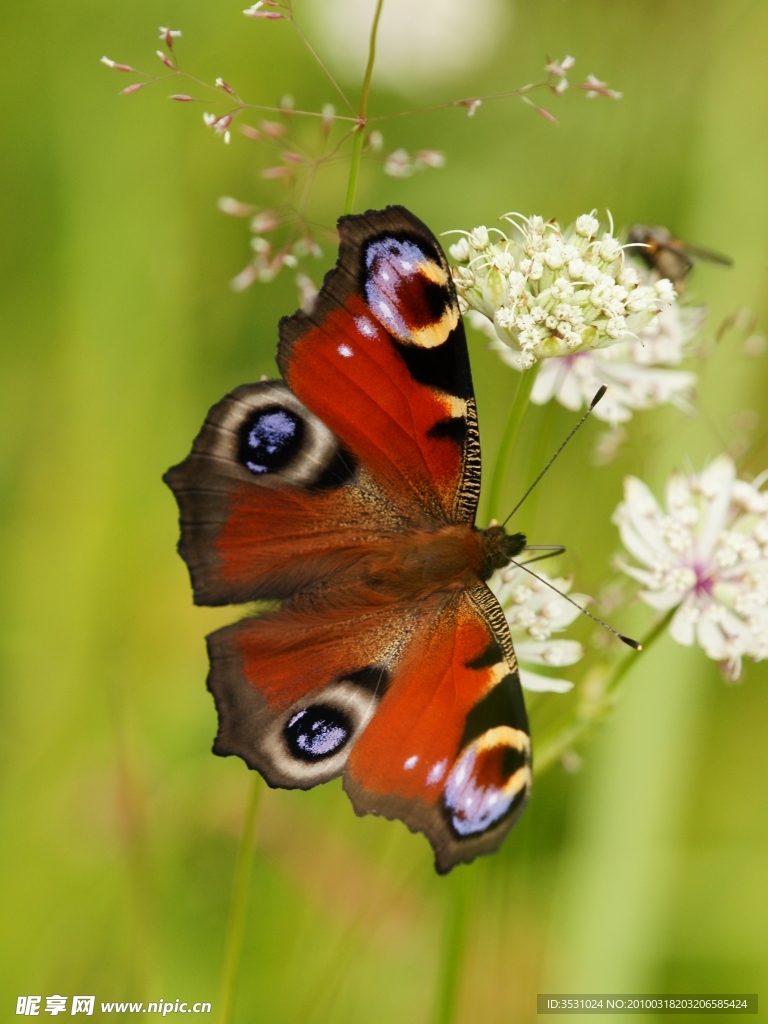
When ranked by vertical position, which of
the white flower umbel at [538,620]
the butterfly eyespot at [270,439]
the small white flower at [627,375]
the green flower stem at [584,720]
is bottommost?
the green flower stem at [584,720]

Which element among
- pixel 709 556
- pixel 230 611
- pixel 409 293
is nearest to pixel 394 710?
pixel 409 293

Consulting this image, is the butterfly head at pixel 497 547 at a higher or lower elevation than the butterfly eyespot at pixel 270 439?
lower

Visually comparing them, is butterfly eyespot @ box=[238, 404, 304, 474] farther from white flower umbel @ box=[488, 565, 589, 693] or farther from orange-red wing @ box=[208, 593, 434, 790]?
white flower umbel @ box=[488, 565, 589, 693]

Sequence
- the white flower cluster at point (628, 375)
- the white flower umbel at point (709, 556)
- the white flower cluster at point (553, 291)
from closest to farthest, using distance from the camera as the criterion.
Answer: the white flower cluster at point (553, 291) → the white flower umbel at point (709, 556) → the white flower cluster at point (628, 375)

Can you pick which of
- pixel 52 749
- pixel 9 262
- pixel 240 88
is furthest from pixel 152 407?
pixel 240 88

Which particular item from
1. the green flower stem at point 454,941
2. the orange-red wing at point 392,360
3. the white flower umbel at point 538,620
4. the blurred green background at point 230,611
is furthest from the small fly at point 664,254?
the green flower stem at point 454,941

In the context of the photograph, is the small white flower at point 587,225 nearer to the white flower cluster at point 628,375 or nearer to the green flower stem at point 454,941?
the white flower cluster at point 628,375

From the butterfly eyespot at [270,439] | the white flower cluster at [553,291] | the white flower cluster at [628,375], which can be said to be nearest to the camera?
the white flower cluster at [553,291]
